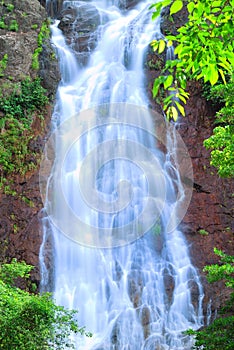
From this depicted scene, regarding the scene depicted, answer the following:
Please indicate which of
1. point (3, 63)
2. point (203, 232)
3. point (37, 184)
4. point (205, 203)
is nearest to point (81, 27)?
point (3, 63)

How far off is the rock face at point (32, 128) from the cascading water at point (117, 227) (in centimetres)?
39

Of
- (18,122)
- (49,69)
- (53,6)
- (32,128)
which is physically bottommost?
(32,128)

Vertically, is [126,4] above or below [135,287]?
above

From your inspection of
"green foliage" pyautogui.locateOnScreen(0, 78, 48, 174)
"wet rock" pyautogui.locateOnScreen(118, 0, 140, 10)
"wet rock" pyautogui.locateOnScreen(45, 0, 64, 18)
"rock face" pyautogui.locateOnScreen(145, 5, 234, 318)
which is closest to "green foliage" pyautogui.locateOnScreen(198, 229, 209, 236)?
"rock face" pyautogui.locateOnScreen(145, 5, 234, 318)

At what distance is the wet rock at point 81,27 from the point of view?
15.9 m

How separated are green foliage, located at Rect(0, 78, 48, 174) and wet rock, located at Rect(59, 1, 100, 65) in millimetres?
2369

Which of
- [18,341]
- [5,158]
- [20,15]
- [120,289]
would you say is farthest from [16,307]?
[20,15]

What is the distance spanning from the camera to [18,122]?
13.4m

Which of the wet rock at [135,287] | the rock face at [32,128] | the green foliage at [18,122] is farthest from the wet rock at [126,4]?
the wet rock at [135,287]

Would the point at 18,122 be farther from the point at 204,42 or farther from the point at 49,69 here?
the point at 204,42

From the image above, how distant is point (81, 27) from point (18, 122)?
18.3 feet

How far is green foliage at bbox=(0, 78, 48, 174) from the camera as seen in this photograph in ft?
41.2

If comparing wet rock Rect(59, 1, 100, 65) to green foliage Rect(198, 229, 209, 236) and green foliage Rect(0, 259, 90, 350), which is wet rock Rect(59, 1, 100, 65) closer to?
green foliage Rect(198, 229, 209, 236)

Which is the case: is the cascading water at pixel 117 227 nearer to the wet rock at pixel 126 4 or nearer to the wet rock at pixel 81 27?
the wet rock at pixel 81 27
